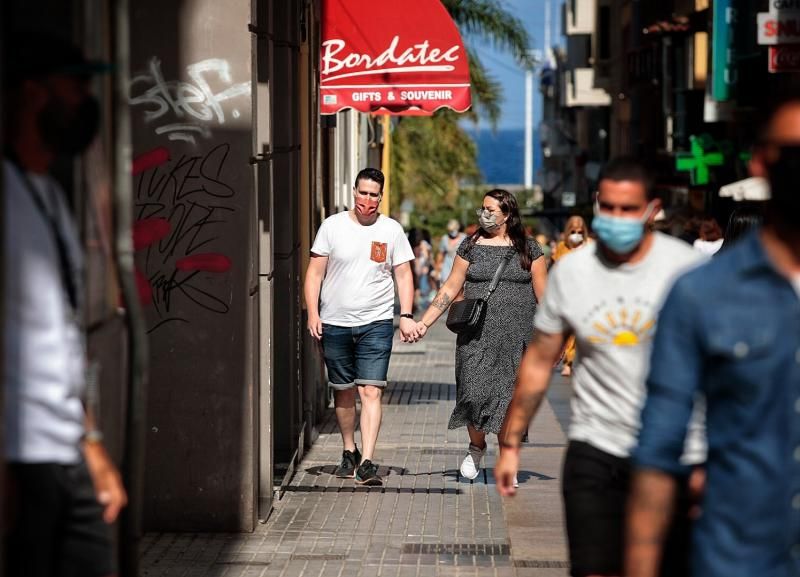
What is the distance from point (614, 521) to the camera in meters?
5.27

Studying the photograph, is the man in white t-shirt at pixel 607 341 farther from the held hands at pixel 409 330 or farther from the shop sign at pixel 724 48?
the shop sign at pixel 724 48

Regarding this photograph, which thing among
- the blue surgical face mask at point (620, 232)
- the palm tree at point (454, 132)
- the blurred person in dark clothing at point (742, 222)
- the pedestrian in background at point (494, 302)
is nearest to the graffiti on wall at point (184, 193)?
the pedestrian in background at point (494, 302)

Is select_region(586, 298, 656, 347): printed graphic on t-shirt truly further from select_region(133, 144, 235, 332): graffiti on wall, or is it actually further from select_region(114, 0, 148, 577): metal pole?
select_region(133, 144, 235, 332): graffiti on wall

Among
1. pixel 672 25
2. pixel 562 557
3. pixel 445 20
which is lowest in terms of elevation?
pixel 562 557

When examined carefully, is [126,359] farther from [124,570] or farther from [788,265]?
[788,265]

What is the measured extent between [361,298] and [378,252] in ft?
0.98

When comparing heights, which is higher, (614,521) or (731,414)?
(731,414)

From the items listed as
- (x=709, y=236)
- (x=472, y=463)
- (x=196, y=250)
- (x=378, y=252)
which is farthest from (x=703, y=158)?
(x=196, y=250)

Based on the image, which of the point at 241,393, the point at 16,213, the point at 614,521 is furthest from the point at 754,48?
the point at 16,213

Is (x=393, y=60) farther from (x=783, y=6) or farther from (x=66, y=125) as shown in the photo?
(x=66, y=125)

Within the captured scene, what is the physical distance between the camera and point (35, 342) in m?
3.82

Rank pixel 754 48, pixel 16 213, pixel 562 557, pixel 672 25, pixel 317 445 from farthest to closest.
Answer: pixel 672 25
pixel 754 48
pixel 317 445
pixel 562 557
pixel 16 213

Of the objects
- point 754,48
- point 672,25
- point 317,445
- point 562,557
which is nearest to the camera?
point 562,557

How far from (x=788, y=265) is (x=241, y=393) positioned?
16.2 ft
